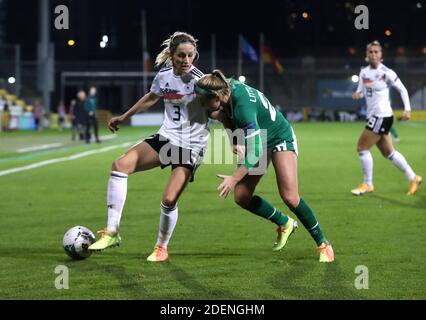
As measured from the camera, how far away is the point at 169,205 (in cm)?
900

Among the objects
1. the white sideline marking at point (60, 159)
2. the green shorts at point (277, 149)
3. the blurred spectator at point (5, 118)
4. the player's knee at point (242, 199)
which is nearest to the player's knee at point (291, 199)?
the green shorts at point (277, 149)

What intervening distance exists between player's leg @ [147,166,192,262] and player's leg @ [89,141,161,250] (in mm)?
260

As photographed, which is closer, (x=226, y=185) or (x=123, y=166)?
(x=226, y=185)

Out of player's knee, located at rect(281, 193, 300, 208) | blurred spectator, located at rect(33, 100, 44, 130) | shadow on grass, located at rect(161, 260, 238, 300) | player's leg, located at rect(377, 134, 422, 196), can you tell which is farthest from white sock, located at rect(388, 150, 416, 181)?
blurred spectator, located at rect(33, 100, 44, 130)

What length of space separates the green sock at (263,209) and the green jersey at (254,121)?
0.75 meters

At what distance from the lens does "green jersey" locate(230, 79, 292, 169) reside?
26.0 feet

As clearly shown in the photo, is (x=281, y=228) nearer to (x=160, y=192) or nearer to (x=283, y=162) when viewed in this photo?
(x=283, y=162)

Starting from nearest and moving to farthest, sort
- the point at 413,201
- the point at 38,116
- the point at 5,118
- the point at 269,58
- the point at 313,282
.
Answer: the point at 313,282
the point at 413,201
the point at 5,118
the point at 38,116
the point at 269,58

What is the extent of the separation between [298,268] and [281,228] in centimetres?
103

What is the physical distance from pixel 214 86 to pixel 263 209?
184 centimetres

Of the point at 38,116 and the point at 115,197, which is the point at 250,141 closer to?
the point at 115,197

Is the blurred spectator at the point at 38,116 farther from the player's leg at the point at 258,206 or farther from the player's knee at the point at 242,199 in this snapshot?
the player's knee at the point at 242,199

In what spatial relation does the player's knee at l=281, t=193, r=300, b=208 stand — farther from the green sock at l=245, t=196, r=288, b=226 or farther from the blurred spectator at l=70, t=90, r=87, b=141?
the blurred spectator at l=70, t=90, r=87, b=141

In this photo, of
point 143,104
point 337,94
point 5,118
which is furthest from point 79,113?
point 337,94
